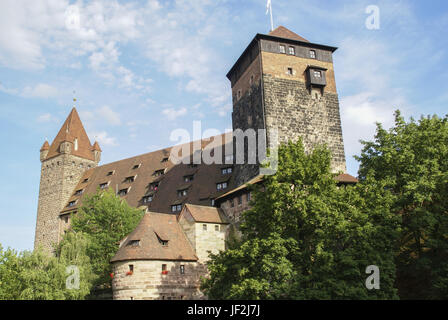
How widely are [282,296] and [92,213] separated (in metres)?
21.4

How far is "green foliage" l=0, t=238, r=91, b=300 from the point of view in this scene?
26.7 m

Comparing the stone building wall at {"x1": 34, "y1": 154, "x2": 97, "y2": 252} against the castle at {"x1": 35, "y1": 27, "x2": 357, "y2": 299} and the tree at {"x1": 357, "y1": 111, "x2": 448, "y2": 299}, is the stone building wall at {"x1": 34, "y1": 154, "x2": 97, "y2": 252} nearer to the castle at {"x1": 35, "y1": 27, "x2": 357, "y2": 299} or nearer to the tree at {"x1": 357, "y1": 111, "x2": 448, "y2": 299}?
the castle at {"x1": 35, "y1": 27, "x2": 357, "y2": 299}

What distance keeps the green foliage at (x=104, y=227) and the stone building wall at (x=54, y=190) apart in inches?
577

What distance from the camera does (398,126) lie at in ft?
86.0

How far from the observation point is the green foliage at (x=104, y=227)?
32.7 metres

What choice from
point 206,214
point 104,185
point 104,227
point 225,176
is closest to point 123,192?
point 104,185

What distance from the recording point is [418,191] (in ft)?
72.0

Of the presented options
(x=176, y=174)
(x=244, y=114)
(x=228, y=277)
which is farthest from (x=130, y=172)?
(x=228, y=277)

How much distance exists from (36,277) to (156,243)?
290 inches

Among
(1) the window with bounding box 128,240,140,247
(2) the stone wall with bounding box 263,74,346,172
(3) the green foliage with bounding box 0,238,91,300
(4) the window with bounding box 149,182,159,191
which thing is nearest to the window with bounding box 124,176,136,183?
(4) the window with bounding box 149,182,159,191

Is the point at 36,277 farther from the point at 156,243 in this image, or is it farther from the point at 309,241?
the point at 309,241

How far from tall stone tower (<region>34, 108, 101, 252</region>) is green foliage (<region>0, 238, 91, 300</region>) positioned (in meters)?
20.6

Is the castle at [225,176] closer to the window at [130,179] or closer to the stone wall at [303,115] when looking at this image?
the stone wall at [303,115]
